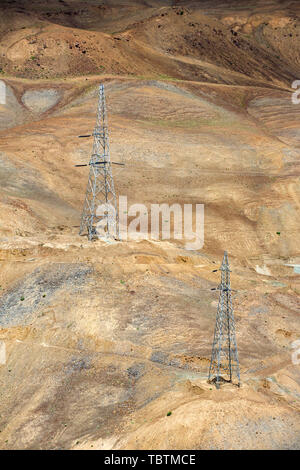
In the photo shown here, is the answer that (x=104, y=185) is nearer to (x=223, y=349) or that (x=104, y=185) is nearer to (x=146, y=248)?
(x=146, y=248)

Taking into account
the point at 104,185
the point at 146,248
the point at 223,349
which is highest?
the point at 104,185

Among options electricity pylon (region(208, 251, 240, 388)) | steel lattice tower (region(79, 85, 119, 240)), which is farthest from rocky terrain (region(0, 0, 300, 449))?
steel lattice tower (region(79, 85, 119, 240))

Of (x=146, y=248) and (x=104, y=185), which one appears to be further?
(x=104, y=185)

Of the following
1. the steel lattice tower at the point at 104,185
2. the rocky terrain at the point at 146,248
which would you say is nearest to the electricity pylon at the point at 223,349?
the rocky terrain at the point at 146,248

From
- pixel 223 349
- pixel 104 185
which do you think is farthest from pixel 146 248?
pixel 223 349

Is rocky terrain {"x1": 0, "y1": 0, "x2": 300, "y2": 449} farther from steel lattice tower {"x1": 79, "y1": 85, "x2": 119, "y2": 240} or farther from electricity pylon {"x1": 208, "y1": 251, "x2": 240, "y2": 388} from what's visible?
steel lattice tower {"x1": 79, "y1": 85, "x2": 119, "y2": 240}
